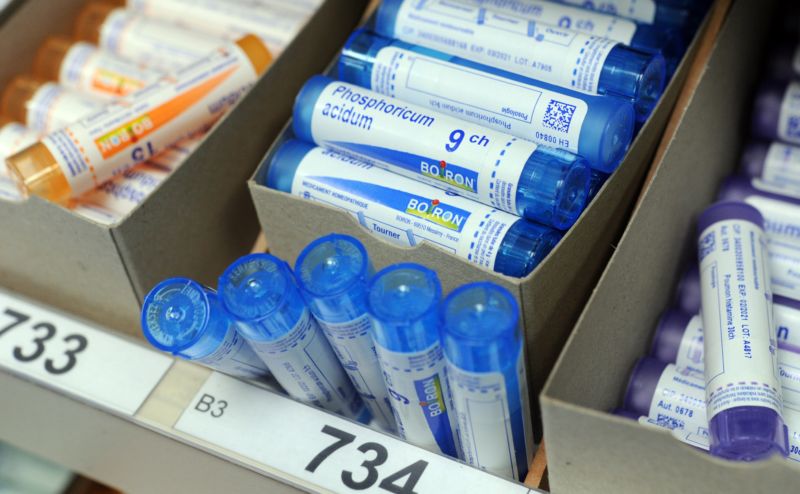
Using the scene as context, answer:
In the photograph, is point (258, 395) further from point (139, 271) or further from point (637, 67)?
point (637, 67)

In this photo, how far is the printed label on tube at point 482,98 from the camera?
0.69m

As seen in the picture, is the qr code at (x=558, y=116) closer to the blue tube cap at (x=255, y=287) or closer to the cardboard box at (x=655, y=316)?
the cardboard box at (x=655, y=316)

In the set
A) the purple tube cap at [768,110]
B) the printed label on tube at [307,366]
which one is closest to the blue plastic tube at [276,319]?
the printed label on tube at [307,366]

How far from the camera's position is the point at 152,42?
974 millimetres

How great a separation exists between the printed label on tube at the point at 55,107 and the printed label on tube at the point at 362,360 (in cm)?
44

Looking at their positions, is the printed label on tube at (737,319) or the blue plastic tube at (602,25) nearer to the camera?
the printed label on tube at (737,319)

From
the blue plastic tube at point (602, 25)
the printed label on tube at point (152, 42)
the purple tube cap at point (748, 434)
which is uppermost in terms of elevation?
the blue plastic tube at point (602, 25)

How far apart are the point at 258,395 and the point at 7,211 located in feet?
0.95

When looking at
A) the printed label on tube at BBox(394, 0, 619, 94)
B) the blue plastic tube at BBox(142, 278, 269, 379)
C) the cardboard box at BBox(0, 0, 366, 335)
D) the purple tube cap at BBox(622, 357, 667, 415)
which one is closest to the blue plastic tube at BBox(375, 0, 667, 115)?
the printed label on tube at BBox(394, 0, 619, 94)

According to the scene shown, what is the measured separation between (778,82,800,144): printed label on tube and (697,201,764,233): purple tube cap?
14cm

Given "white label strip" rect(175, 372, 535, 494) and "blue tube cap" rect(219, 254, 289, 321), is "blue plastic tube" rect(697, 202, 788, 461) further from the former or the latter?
"blue tube cap" rect(219, 254, 289, 321)

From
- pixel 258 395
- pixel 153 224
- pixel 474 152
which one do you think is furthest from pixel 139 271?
pixel 474 152

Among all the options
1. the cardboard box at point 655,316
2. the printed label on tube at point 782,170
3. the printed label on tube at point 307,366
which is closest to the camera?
the cardboard box at point 655,316

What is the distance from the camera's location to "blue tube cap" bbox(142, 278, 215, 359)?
627mm
